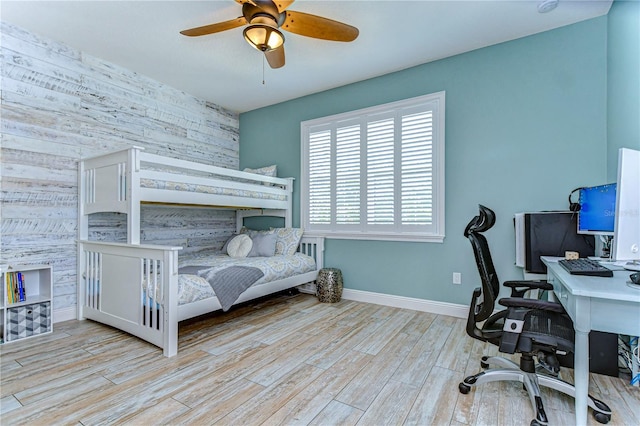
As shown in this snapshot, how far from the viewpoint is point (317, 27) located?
214 centimetres

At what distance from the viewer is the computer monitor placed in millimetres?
1490

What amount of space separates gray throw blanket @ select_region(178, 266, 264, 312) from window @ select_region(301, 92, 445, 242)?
1.30m

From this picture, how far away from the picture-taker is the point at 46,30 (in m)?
2.74

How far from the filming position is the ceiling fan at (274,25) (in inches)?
77.7

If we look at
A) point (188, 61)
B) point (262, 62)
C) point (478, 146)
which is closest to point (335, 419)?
point (478, 146)

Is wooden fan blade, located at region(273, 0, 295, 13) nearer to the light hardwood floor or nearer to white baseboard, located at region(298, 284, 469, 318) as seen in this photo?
the light hardwood floor

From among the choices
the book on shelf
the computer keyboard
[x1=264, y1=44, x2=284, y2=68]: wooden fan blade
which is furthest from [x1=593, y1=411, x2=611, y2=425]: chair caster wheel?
the book on shelf

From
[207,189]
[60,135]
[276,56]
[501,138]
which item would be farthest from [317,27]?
[60,135]

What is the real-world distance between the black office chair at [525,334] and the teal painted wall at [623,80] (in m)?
1.25

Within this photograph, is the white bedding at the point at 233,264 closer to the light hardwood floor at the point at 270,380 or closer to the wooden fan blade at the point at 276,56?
the light hardwood floor at the point at 270,380

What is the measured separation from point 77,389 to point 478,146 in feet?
11.8

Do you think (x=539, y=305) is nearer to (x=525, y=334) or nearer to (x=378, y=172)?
(x=525, y=334)

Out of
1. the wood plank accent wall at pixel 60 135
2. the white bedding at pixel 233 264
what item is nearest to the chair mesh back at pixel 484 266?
the white bedding at pixel 233 264

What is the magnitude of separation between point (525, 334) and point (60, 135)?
3.98m
